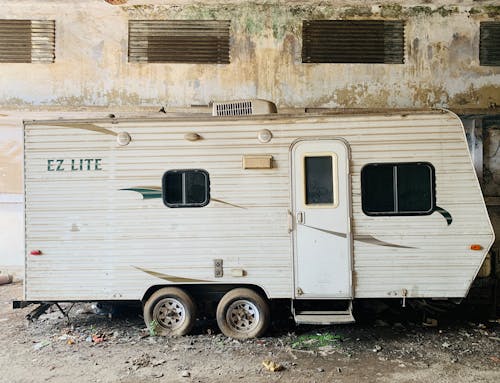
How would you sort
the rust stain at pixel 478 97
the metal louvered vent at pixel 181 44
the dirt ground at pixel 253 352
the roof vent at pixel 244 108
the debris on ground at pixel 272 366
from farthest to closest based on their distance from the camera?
1. the metal louvered vent at pixel 181 44
2. the rust stain at pixel 478 97
3. the roof vent at pixel 244 108
4. the debris on ground at pixel 272 366
5. the dirt ground at pixel 253 352

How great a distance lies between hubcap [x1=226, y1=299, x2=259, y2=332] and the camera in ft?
19.8

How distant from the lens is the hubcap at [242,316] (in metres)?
6.04

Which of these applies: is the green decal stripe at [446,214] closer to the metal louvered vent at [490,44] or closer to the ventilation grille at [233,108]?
the ventilation grille at [233,108]

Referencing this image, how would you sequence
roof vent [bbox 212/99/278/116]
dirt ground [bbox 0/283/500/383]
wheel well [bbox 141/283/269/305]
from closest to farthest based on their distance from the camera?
dirt ground [bbox 0/283/500/383], wheel well [bbox 141/283/269/305], roof vent [bbox 212/99/278/116]

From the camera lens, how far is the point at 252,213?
5.92 m

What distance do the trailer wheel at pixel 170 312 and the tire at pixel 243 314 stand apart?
44cm

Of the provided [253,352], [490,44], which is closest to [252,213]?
[253,352]

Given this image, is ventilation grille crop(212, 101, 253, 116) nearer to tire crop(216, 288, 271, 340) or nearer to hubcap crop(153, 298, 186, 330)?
tire crop(216, 288, 271, 340)

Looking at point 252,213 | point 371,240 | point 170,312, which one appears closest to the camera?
point 371,240

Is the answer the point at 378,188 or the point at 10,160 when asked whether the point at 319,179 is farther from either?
the point at 10,160

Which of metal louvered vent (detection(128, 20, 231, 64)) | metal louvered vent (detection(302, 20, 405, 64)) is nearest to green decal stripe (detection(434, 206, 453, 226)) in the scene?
metal louvered vent (detection(302, 20, 405, 64))

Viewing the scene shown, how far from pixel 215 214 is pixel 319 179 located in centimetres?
153

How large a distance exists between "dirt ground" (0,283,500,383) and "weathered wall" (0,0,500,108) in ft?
15.1

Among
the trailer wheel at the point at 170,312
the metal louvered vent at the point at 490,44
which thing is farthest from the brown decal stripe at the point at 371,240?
the metal louvered vent at the point at 490,44
